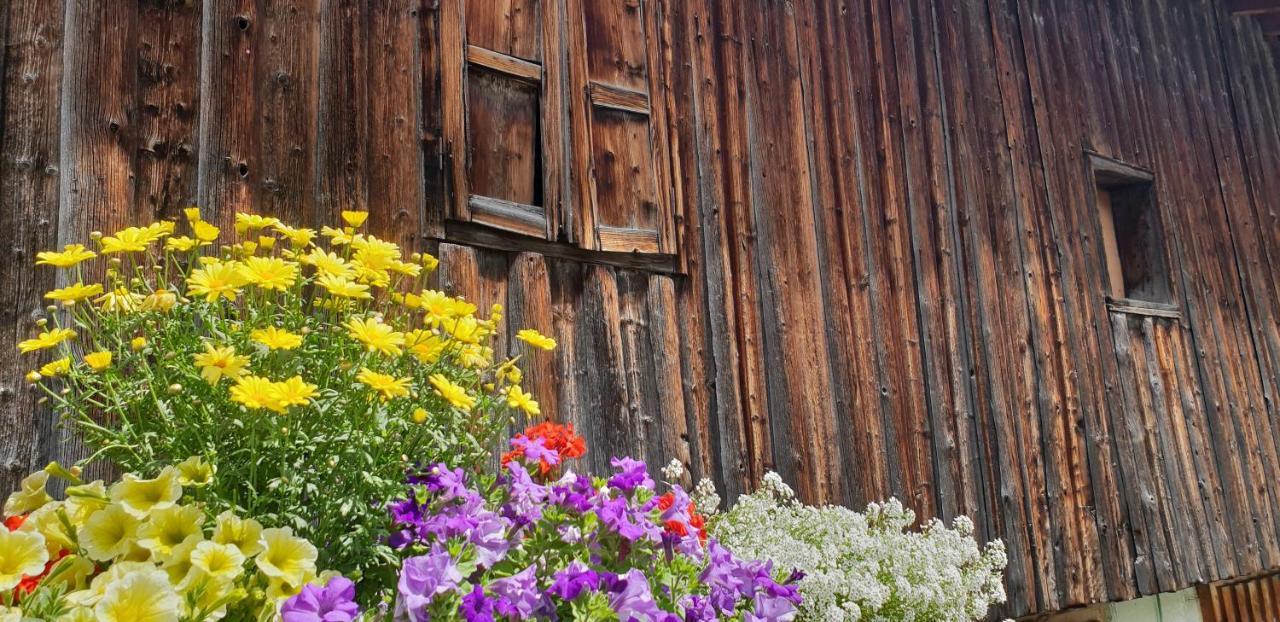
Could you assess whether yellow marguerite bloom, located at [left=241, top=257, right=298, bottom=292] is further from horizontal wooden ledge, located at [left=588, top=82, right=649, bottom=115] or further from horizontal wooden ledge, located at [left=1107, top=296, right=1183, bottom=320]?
horizontal wooden ledge, located at [left=1107, top=296, right=1183, bottom=320]

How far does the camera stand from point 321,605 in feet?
4.49

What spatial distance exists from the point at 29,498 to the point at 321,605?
29.4 inches

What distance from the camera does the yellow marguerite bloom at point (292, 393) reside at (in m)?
1.49

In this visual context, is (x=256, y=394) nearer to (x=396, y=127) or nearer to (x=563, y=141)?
(x=396, y=127)

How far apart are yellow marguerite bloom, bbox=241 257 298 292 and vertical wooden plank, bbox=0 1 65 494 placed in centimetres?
77

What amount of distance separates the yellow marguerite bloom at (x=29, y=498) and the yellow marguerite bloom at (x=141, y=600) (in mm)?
560

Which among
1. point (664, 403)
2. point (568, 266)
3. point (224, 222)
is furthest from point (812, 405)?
Result: point (224, 222)

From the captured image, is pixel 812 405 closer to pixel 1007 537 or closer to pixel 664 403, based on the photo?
pixel 664 403

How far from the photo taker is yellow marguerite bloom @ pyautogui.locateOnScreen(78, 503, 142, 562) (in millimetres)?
Answer: 1496

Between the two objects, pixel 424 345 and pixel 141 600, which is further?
pixel 424 345

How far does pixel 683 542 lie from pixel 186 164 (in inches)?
A: 63.8

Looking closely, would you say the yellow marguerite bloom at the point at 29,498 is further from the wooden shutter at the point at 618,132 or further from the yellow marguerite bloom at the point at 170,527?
the wooden shutter at the point at 618,132

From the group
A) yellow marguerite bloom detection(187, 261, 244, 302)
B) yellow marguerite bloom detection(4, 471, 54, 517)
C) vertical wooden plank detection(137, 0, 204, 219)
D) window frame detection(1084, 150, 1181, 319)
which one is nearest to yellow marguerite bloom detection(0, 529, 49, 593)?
yellow marguerite bloom detection(4, 471, 54, 517)

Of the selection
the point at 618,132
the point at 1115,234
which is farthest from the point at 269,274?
the point at 1115,234
